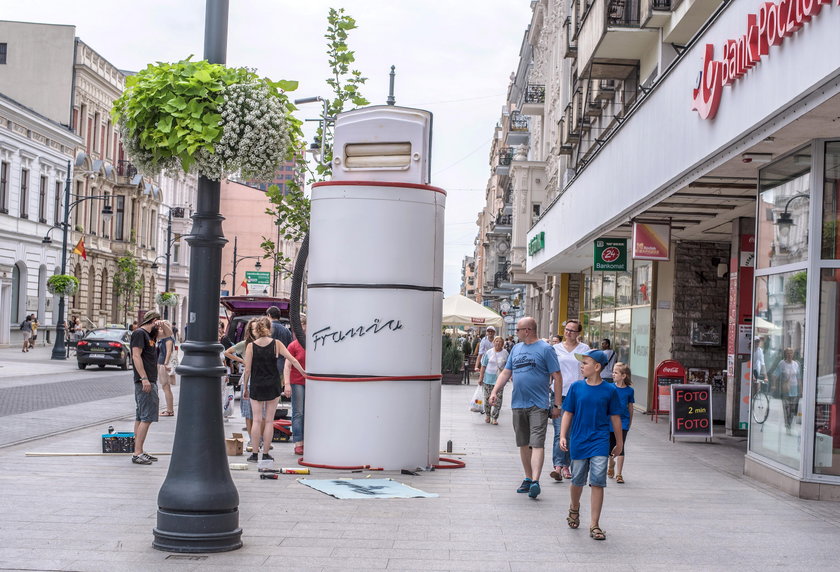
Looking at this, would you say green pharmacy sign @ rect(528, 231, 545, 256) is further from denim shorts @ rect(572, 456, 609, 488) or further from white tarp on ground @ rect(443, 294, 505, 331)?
denim shorts @ rect(572, 456, 609, 488)

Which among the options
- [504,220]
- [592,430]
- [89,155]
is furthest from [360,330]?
[89,155]

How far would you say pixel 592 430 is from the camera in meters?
8.98

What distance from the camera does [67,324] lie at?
55250 millimetres

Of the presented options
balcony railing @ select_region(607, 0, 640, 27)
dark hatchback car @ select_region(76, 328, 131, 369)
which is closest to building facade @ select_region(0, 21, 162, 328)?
dark hatchback car @ select_region(76, 328, 131, 369)

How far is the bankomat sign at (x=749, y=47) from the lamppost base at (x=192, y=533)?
6094mm

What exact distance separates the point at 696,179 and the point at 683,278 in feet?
30.4

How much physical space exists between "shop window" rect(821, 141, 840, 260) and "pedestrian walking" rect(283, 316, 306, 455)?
6495mm

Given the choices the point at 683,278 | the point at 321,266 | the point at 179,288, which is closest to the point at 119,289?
Answer: the point at 179,288

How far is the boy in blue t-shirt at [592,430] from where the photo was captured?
8844mm

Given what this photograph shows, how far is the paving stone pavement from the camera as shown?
7578mm

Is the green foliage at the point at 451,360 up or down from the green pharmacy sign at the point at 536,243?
down

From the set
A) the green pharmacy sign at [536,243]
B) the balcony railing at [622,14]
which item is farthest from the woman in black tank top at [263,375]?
the green pharmacy sign at [536,243]

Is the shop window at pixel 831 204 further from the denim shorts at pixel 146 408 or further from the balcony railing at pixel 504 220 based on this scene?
the balcony railing at pixel 504 220

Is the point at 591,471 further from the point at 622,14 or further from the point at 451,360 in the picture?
the point at 451,360
